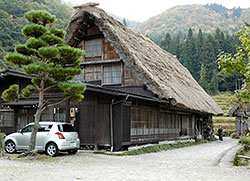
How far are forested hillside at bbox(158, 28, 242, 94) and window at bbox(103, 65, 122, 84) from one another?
1648 inches

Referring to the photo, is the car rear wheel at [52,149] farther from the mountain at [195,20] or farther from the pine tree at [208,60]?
the mountain at [195,20]

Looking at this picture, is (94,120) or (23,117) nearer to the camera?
(94,120)

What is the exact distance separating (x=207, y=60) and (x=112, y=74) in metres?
47.7

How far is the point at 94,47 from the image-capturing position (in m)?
17.9

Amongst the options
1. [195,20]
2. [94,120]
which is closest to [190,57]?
[94,120]

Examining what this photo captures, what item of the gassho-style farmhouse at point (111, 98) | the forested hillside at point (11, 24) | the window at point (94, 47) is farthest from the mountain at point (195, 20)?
the gassho-style farmhouse at point (111, 98)

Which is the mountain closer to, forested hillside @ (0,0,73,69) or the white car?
forested hillside @ (0,0,73,69)

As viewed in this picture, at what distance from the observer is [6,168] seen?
8273mm

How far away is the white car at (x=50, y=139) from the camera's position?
1123 cm

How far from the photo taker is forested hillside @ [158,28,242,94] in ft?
188

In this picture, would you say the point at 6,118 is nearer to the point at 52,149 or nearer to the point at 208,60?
the point at 52,149

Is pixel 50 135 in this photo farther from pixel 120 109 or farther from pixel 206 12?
pixel 206 12

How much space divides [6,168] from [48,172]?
4.82 feet

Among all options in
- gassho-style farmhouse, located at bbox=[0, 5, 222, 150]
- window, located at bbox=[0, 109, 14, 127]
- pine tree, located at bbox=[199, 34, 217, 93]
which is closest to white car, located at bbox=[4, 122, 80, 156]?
gassho-style farmhouse, located at bbox=[0, 5, 222, 150]
